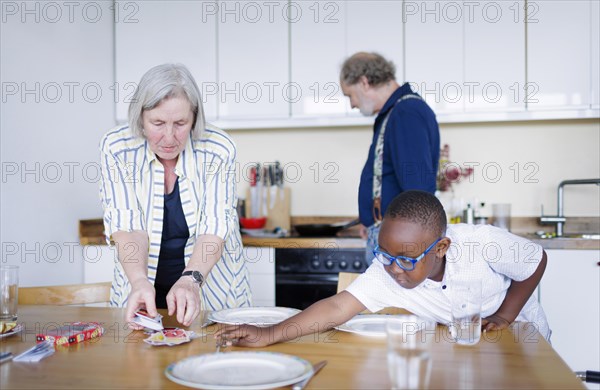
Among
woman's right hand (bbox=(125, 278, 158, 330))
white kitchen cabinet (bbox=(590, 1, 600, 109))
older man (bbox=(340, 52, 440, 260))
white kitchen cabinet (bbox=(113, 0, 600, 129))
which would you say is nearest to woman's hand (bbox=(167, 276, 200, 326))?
woman's right hand (bbox=(125, 278, 158, 330))

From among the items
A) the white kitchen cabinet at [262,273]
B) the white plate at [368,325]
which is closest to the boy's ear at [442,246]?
the white plate at [368,325]

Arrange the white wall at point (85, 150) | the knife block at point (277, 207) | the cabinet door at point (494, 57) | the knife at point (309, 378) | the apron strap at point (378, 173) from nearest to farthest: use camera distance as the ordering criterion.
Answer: the knife at point (309, 378)
the apron strap at point (378, 173)
the white wall at point (85, 150)
the cabinet door at point (494, 57)
the knife block at point (277, 207)

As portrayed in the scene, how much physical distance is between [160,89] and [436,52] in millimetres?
1862

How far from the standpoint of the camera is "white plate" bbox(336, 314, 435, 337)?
137cm

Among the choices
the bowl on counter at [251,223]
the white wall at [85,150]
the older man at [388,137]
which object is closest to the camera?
the older man at [388,137]

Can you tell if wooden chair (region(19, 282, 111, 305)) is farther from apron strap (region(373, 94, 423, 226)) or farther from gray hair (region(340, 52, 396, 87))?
gray hair (region(340, 52, 396, 87))

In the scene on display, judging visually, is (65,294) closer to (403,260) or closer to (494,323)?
(403,260)

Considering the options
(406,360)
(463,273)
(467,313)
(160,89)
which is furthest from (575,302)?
(406,360)

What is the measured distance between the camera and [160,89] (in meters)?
1.62

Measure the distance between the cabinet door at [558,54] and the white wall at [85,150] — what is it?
30 centimetres

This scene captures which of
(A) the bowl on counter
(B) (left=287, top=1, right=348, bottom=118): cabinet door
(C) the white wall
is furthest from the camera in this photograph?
(A) the bowl on counter

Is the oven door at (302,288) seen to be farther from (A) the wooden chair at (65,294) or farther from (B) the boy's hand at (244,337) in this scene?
(B) the boy's hand at (244,337)

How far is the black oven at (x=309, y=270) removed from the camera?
2938 millimetres

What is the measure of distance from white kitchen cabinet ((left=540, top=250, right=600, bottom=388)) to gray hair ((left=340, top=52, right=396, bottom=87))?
1.08 meters
